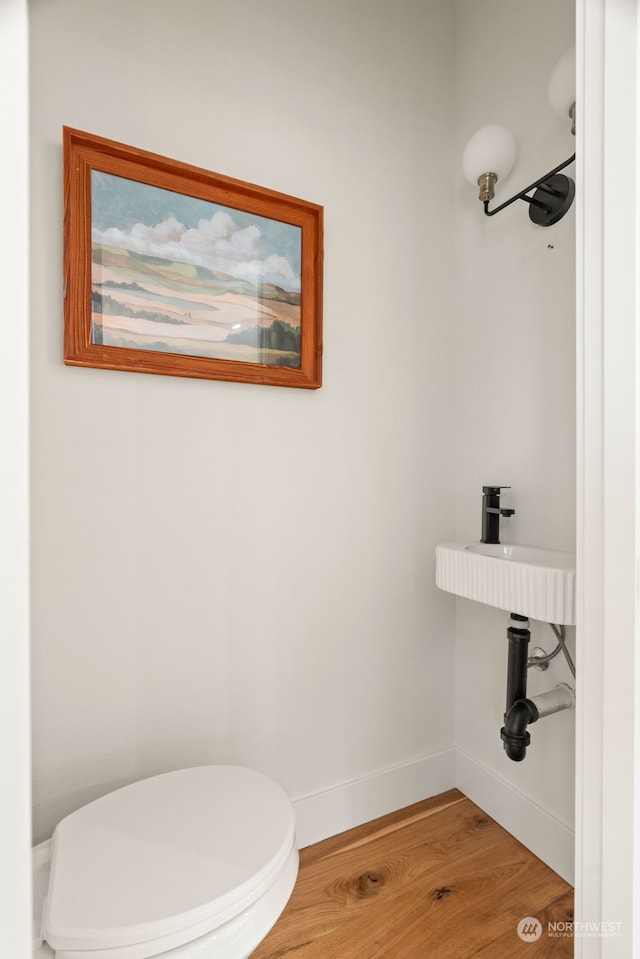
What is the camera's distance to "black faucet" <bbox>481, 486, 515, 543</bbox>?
4.27 feet

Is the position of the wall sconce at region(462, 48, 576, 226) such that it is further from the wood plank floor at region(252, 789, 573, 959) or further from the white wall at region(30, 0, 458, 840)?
the wood plank floor at region(252, 789, 573, 959)

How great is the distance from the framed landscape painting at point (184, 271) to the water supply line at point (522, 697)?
0.79 metres

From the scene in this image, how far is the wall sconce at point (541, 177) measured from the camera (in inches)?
43.2

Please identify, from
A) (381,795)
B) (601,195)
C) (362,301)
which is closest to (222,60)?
(362,301)

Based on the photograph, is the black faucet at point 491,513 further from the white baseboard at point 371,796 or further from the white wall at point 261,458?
the white baseboard at point 371,796

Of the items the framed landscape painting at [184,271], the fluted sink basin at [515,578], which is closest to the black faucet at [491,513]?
the fluted sink basin at [515,578]

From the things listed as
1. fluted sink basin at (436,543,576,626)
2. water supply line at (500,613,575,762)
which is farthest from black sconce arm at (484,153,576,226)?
water supply line at (500,613,575,762)

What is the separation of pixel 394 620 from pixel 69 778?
854 mm

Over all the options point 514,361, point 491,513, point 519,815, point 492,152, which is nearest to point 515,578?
point 491,513

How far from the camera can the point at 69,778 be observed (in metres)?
1.03

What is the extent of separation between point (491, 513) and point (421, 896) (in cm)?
89

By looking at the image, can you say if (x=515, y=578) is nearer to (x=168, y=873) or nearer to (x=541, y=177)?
(x=168, y=873)

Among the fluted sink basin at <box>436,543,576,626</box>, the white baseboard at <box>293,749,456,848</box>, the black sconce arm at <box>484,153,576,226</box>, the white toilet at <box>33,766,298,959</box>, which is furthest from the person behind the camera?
the white baseboard at <box>293,749,456,848</box>
